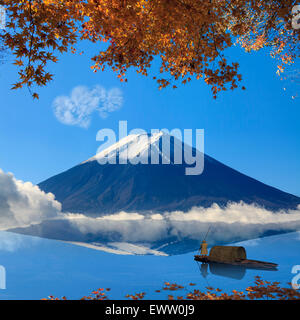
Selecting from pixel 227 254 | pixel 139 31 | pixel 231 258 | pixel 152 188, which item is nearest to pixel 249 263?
pixel 231 258

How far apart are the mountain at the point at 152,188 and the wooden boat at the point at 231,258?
26997 millimetres

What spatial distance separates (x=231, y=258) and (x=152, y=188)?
106ft

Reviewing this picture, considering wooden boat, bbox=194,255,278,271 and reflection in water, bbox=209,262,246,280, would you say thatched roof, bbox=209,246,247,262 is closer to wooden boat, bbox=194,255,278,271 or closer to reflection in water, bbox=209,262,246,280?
wooden boat, bbox=194,255,278,271

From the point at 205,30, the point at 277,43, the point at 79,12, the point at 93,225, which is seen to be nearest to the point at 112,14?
the point at 79,12

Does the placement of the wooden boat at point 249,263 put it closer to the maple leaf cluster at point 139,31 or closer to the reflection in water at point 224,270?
the reflection in water at point 224,270

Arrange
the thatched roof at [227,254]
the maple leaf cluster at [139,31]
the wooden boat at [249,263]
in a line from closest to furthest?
the maple leaf cluster at [139,31] < the wooden boat at [249,263] < the thatched roof at [227,254]

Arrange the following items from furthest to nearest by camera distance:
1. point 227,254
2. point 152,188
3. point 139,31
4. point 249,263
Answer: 1. point 152,188
2. point 227,254
3. point 249,263
4. point 139,31

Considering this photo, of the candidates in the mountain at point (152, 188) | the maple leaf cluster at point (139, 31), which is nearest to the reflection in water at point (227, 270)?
the maple leaf cluster at point (139, 31)

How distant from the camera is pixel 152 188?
4297cm

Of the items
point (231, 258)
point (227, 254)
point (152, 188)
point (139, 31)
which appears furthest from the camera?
point (152, 188)

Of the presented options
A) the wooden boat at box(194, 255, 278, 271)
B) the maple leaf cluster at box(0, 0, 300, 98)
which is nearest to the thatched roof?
the wooden boat at box(194, 255, 278, 271)

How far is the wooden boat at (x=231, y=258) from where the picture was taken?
1041 centimetres

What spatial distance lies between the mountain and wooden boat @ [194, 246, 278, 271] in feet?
88.6

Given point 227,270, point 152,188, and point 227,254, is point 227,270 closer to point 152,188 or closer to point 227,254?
point 227,254
